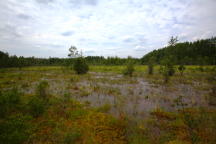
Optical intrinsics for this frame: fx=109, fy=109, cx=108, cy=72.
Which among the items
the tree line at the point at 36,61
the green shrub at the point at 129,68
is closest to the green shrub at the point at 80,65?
the tree line at the point at 36,61

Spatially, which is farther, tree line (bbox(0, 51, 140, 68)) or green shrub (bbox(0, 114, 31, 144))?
tree line (bbox(0, 51, 140, 68))

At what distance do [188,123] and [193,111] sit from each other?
2176 millimetres

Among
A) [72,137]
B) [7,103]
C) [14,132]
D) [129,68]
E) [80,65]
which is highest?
[80,65]

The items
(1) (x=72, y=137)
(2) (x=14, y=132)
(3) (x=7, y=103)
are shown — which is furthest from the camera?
(3) (x=7, y=103)

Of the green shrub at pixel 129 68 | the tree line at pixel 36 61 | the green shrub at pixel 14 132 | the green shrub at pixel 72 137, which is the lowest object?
the green shrub at pixel 72 137

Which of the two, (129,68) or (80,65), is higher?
(80,65)

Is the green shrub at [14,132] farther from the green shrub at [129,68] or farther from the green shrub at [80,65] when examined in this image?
the green shrub at [129,68]

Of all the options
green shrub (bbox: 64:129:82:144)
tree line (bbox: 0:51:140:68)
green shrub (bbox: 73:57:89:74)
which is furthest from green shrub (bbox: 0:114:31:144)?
tree line (bbox: 0:51:140:68)

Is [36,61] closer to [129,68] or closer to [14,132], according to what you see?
[129,68]

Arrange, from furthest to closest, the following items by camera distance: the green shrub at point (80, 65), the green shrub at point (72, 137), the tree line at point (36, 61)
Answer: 1. the tree line at point (36, 61)
2. the green shrub at point (80, 65)
3. the green shrub at point (72, 137)

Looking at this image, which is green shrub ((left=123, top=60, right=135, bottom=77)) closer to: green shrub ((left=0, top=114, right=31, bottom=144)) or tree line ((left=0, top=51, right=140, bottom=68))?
tree line ((left=0, top=51, right=140, bottom=68))

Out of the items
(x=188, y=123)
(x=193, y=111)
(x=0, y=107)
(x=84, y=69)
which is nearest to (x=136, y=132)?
(x=188, y=123)

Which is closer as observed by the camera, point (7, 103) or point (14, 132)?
point (14, 132)

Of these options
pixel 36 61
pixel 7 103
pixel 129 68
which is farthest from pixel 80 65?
pixel 36 61
